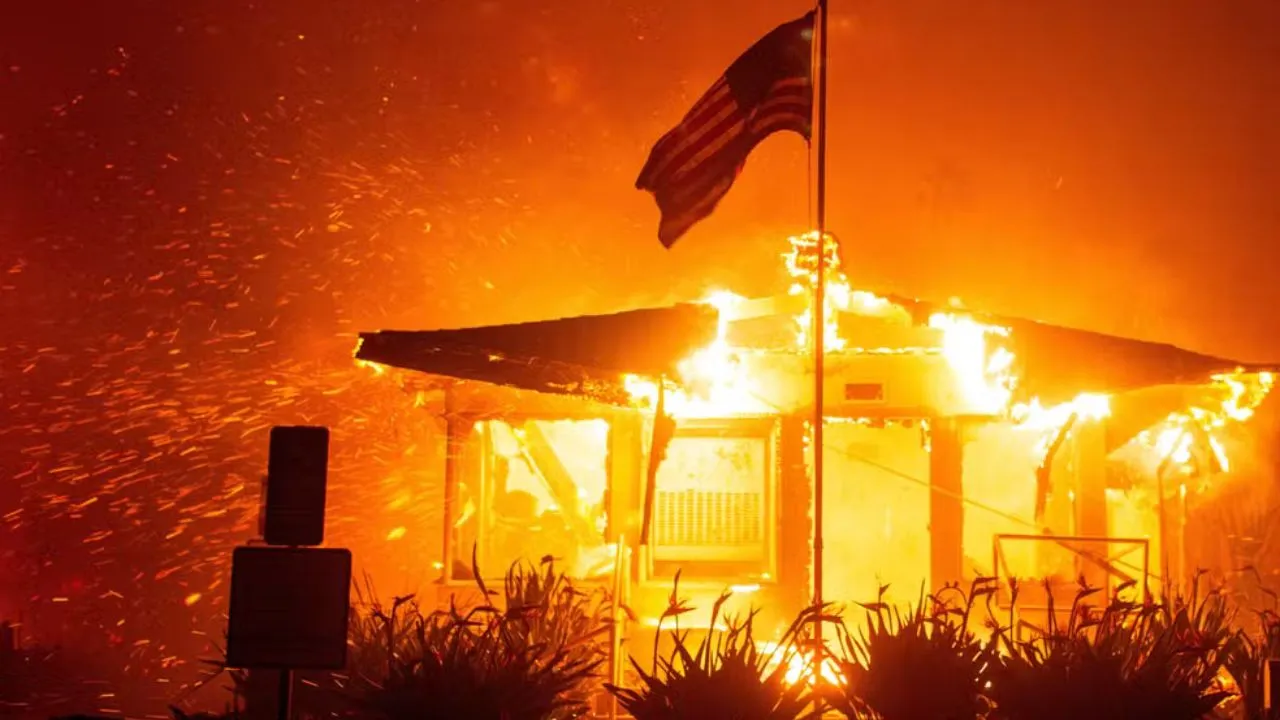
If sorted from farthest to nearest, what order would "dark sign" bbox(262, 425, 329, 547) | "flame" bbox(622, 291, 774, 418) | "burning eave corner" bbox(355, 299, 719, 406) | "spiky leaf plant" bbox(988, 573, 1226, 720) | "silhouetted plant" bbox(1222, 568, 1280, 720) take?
"flame" bbox(622, 291, 774, 418) < "burning eave corner" bbox(355, 299, 719, 406) < "silhouetted plant" bbox(1222, 568, 1280, 720) < "dark sign" bbox(262, 425, 329, 547) < "spiky leaf plant" bbox(988, 573, 1226, 720)

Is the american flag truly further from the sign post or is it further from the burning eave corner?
the sign post

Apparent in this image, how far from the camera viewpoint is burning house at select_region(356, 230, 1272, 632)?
35.6ft

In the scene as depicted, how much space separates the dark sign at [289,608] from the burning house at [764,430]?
12.7 feet

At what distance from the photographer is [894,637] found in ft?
22.8

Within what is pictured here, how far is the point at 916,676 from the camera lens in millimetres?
6812

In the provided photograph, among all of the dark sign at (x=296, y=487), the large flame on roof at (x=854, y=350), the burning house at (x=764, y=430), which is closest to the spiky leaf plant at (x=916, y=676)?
the dark sign at (x=296, y=487)

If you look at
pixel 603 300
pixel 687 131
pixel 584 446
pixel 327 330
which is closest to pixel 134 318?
pixel 327 330

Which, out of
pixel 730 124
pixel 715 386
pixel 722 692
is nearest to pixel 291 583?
pixel 722 692

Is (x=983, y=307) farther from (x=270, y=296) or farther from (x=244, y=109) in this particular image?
(x=244, y=109)

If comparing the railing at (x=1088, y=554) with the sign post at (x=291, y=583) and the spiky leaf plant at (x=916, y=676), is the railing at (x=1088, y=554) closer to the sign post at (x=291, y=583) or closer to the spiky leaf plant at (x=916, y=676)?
the spiky leaf plant at (x=916, y=676)

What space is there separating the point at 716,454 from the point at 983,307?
15.1 meters

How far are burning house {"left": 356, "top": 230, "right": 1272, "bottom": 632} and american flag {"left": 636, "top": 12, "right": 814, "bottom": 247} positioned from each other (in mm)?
1014

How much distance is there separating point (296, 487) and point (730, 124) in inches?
202

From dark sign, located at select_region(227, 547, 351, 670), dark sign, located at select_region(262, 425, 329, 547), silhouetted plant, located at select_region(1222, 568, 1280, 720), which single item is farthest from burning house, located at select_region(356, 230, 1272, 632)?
dark sign, located at select_region(227, 547, 351, 670)
